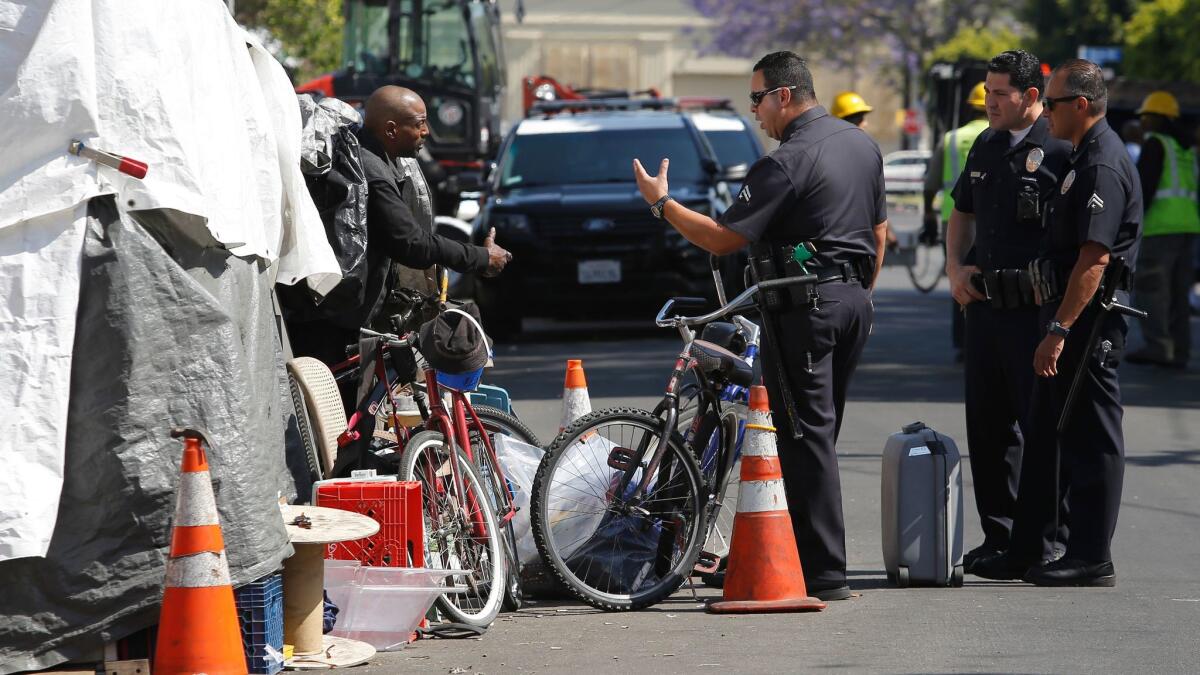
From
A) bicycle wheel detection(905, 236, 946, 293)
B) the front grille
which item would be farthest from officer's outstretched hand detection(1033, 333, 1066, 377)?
bicycle wheel detection(905, 236, 946, 293)

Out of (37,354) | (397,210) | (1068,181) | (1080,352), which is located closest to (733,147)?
(397,210)

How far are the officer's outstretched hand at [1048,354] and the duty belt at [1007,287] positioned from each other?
0.33 meters

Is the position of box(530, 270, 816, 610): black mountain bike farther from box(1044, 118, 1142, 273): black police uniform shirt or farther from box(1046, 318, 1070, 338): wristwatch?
box(1044, 118, 1142, 273): black police uniform shirt

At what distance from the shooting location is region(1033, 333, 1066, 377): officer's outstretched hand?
289 inches

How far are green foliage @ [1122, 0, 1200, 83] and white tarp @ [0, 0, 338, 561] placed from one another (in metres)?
33.6

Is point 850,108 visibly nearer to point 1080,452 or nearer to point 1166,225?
point 1166,225

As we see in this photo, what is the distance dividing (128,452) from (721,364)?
2440 mm

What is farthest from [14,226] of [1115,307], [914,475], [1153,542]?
[1153,542]

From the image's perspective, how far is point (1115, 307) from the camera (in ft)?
24.3

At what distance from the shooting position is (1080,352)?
7453 mm

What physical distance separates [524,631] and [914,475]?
1731 millimetres

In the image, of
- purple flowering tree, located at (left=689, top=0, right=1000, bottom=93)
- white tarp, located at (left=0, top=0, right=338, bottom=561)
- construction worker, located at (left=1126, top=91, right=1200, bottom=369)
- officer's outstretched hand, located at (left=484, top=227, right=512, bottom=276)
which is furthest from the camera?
purple flowering tree, located at (left=689, top=0, right=1000, bottom=93)

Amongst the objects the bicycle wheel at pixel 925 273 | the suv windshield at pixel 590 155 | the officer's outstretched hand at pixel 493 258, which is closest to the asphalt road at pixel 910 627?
the officer's outstretched hand at pixel 493 258

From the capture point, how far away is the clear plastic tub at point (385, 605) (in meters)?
6.38
